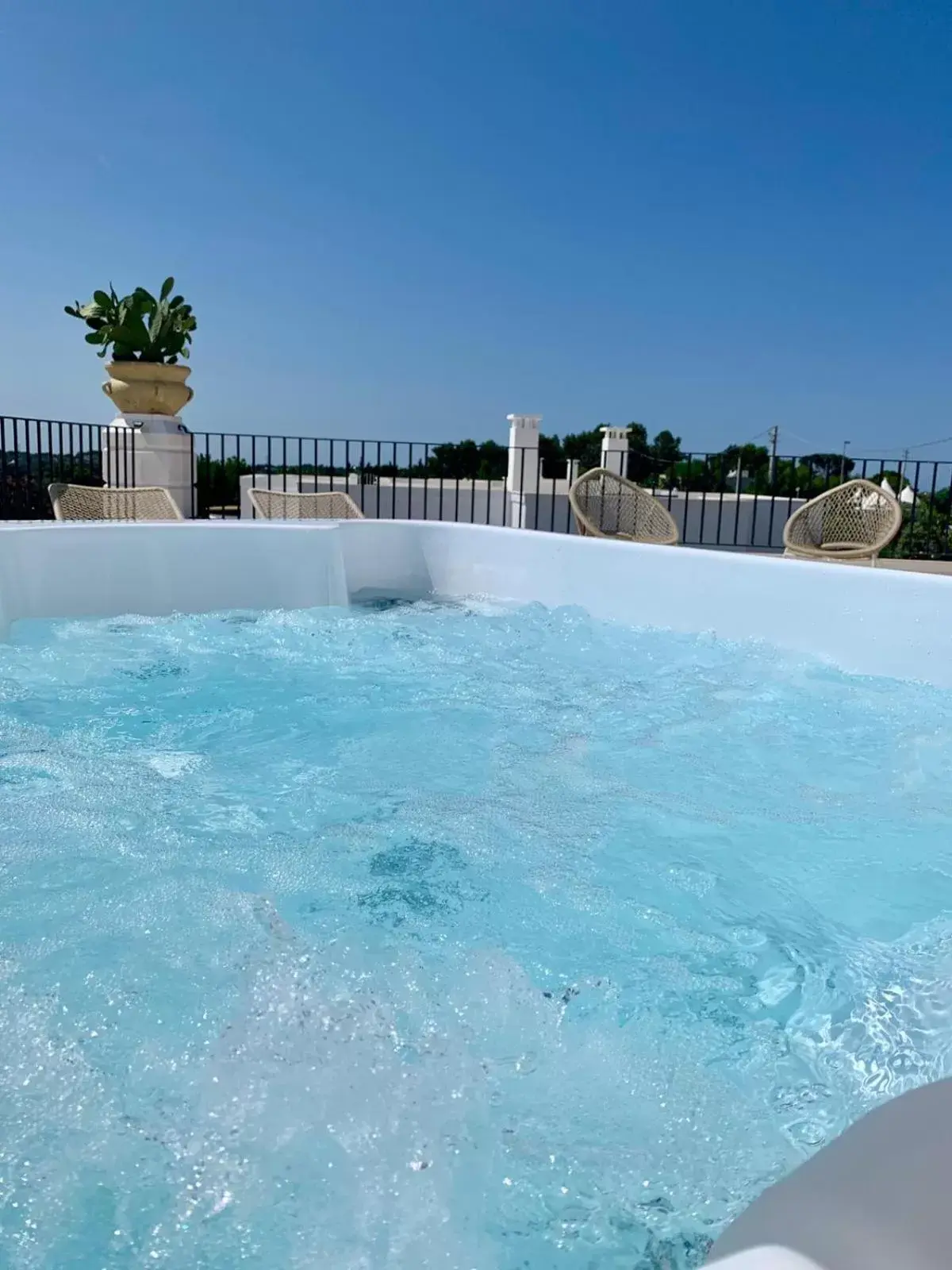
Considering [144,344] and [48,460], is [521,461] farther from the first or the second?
Result: [48,460]

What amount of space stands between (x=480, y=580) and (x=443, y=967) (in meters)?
3.11

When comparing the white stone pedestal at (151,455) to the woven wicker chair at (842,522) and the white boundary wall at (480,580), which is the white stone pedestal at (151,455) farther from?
the woven wicker chair at (842,522)

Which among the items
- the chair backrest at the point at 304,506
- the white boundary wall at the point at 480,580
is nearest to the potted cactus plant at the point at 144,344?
the chair backrest at the point at 304,506

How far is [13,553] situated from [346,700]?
1566 mm

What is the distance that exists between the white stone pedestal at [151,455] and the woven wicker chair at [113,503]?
6.29 feet

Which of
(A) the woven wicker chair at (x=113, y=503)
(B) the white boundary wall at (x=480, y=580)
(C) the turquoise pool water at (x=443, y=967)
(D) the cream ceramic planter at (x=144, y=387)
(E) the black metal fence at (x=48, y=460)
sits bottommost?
(C) the turquoise pool water at (x=443, y=967)

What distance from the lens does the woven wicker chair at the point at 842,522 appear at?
466cm

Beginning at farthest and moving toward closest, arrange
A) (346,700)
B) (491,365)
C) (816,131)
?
(491,365) → (816,131) → (346,700)

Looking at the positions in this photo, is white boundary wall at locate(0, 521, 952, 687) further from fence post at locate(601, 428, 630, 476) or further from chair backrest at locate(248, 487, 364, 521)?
fence post at locate(601, 428, 630, 476)

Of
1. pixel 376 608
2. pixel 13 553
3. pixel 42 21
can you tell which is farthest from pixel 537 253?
pixel 13 553

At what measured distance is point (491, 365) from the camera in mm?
16906

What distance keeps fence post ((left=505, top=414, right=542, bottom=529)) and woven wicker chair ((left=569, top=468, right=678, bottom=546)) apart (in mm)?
3062

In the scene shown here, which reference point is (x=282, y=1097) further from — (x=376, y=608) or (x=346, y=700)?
(x=376, y=608)

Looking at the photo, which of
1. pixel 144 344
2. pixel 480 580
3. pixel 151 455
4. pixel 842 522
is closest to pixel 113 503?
pixel 151 455
